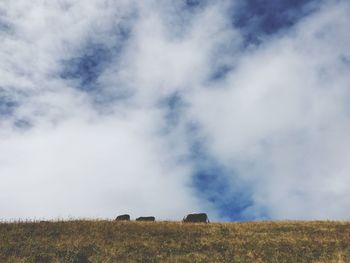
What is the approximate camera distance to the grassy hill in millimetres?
21125

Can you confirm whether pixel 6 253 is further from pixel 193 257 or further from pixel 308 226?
pixel 308 226

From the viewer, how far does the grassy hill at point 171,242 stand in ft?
69.3

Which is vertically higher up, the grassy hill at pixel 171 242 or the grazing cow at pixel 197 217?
the grazing cow at pixel 197 217

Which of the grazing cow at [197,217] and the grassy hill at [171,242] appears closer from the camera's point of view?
the grassy hill at [171,242]

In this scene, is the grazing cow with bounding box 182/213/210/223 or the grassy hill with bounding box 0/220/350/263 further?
the grazing cow with bounding box 182/213/210/223

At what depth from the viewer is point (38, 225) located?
27.5 m

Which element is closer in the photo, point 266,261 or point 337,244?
point 266,261

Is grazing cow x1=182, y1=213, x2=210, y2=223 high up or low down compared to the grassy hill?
up

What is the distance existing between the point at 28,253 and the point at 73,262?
A: 103 inches

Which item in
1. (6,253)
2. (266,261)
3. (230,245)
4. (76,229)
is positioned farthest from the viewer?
(76,229)

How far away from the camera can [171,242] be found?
24094 millimetres

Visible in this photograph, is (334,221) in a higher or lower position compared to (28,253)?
higher

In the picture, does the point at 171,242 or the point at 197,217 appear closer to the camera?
the point at 171,242

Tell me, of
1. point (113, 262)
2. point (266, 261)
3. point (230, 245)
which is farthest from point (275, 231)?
point (113, 262)
